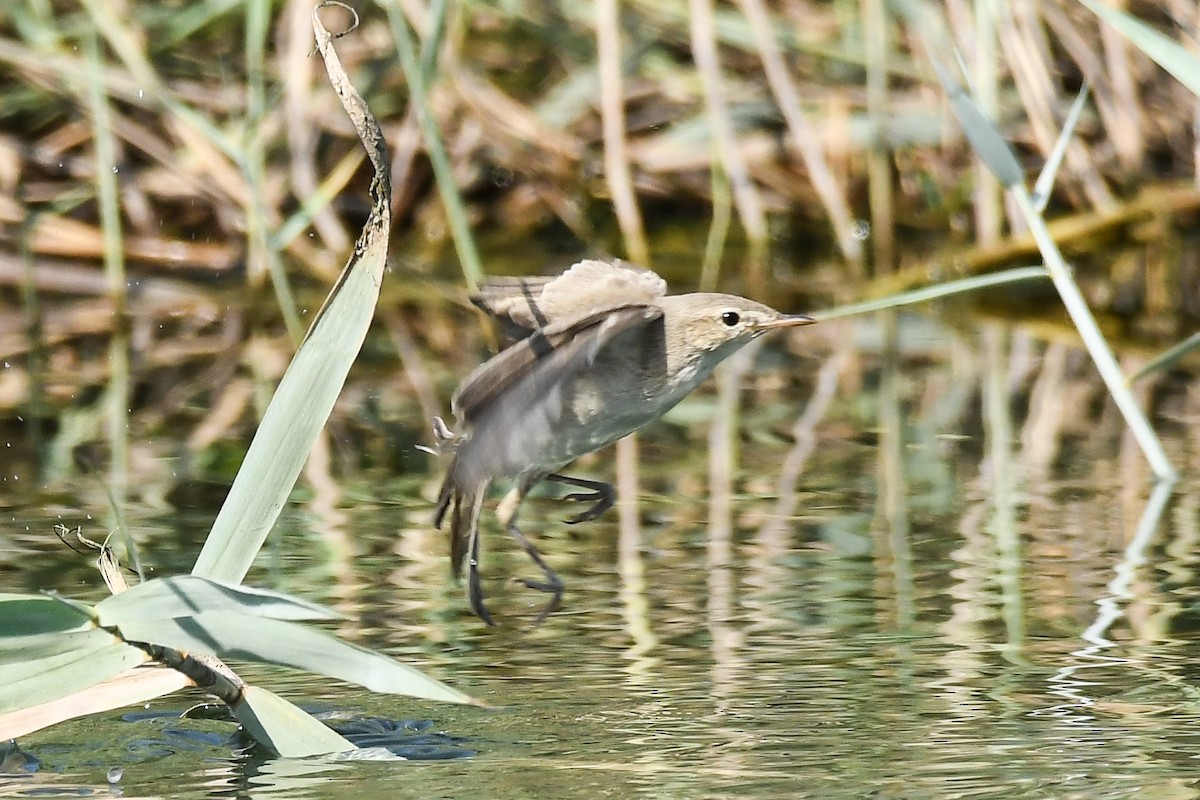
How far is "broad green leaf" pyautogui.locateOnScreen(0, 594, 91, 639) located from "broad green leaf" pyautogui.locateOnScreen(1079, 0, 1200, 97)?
1.65 m

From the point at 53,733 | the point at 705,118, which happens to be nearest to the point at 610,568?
the point at 53,733

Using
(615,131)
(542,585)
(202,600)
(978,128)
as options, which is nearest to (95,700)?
(202,600)

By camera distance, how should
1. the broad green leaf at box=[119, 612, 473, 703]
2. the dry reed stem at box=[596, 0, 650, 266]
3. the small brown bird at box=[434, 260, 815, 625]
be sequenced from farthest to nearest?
the dry reed stem at box=[596, 0, 650, 266] < the small brown bird at box=[434, 260, 815, 625] < the broad green leaf at box=[119, 612, 473, 703]

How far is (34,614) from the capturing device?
1956 millimetres

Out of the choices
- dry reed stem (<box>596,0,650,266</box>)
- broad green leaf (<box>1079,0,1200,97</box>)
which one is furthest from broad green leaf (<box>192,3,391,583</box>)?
dry reed stem (<box>596,0,650,266</box>)

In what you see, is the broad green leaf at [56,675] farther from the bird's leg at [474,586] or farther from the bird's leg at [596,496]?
the bird's leg at [596,496]

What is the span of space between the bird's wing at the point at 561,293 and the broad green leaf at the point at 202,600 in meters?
0.73

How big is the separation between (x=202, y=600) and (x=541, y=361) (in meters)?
0.58

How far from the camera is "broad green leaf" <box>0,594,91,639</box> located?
76.7 inches

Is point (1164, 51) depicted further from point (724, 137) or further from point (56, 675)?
point (724, 137)

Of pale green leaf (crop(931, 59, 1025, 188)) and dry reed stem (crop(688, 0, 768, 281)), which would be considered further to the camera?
dry reed stem (crop(688, 0, 768, 281))

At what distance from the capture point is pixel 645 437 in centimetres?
472

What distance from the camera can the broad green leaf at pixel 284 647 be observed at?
1913 millimetres

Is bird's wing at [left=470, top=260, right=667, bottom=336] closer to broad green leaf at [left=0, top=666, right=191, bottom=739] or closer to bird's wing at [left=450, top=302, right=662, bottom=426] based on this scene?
bird's wing at [left=450, top=302, right=662, bottom=426]
